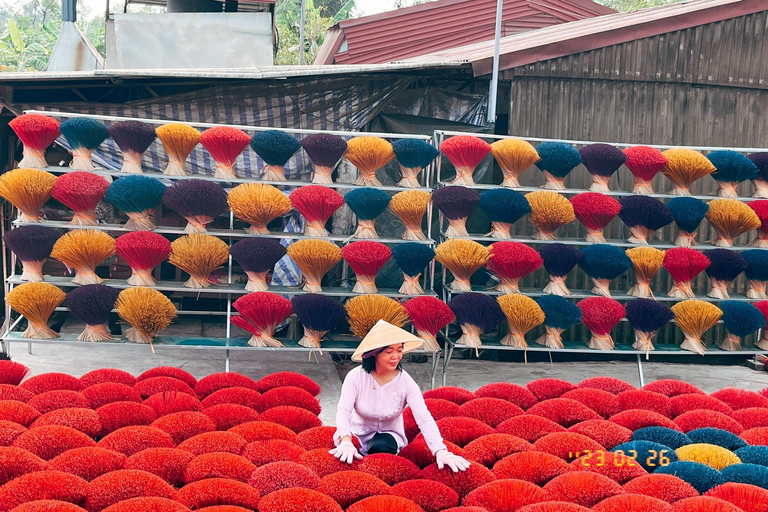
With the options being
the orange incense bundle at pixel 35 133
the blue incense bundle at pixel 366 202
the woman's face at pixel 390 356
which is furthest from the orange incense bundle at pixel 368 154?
the woman's face at pixel 390 356

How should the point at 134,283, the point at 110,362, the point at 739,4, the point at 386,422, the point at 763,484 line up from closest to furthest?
the point at 763,484 < the point at 386,422 < the point at 134,283 < the point at 110,362 < the point at 739,4

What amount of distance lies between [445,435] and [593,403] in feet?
2.92

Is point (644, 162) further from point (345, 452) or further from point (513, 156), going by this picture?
point (345, 452)

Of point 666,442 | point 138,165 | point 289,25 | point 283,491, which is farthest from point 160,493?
point 289,25

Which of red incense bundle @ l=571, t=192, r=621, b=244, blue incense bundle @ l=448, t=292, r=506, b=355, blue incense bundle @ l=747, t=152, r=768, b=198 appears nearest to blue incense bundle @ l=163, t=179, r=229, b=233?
blue incense bundle @ l=448, t=292, r=506, b=355

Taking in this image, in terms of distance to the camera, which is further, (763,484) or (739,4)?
(739,4)

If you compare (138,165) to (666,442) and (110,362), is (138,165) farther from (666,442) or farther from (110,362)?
(666,442)

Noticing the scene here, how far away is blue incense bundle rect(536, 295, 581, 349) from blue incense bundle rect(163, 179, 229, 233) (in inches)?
92.7

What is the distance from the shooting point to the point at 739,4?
6387 mm

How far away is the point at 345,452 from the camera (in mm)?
2547

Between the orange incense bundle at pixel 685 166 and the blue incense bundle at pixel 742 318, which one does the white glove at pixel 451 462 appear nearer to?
the blue incense bundle at pixel 742 318

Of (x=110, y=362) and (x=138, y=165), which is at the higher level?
(x=138, y=165)

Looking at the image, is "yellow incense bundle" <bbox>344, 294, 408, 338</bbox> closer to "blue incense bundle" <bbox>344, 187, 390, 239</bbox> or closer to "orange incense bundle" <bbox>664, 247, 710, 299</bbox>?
"blue incense bundle" <bbox>344, 187, 390, 239</bbox>

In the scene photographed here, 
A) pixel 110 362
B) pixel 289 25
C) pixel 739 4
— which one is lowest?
pixel 110 362
